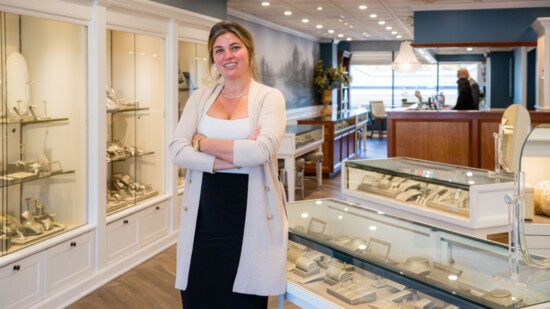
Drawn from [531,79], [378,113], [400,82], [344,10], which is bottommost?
[378,113]

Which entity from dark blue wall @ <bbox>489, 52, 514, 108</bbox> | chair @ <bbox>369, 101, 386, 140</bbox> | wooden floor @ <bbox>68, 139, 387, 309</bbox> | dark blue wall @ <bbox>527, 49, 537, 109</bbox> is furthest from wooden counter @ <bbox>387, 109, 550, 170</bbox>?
chair @ <bbox>369, 101, 386, 140</bbox>

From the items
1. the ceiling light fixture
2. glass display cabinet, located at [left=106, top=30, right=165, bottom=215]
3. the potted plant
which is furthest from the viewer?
the potted plant

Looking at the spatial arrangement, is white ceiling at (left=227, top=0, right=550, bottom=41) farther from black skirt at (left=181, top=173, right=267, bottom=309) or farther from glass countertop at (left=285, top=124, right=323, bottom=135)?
black skirt at (left=181, top=173, right=267, bottom=309)

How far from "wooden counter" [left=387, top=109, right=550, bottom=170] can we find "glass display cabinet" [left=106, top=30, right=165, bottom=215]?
4419 millimetres

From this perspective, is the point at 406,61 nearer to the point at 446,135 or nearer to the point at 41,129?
the point at 446,135

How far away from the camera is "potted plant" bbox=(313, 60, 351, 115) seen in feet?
44.4

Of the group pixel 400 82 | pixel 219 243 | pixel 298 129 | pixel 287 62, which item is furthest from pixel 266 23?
pixel 400 82

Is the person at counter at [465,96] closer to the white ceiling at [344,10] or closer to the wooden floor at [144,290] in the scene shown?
the white ceiling at [344,10]

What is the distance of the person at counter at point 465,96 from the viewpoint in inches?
355

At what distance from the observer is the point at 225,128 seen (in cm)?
209

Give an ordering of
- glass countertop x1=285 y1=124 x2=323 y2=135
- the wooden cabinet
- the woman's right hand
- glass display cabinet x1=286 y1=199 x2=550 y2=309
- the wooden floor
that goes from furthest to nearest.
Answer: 1. the wooden cabinet
2. glass countertop x1=285 y1=124 x2=323 y2=135
3. the wooden floor
4. the woman's right hand
5. glass display cabinet x1=286 y1=199 x2=550 y2=309

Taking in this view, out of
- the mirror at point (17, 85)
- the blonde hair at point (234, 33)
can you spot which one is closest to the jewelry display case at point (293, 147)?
the mirror at point (17, 85)

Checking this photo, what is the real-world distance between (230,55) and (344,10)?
7.56 metres

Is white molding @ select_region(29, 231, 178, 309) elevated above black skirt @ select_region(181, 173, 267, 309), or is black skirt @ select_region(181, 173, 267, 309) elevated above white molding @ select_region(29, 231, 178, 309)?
black skirt @ select_region(181, 173, 267, 309)
